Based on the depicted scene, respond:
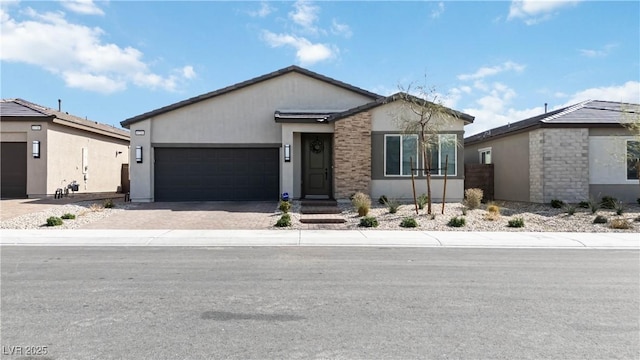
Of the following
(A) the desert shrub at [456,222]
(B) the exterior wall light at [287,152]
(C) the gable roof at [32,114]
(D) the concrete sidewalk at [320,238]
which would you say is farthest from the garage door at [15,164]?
(A) the desert shrub at [456,222]

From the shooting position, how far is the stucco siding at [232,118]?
19.9 m

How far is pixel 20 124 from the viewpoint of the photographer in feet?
66.8

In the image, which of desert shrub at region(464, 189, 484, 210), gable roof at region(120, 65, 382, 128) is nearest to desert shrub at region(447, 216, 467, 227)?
desert shrub at region(464, 189, 484, 210)

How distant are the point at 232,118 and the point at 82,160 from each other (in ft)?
29.5

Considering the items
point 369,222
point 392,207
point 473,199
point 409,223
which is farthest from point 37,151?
point 473,199

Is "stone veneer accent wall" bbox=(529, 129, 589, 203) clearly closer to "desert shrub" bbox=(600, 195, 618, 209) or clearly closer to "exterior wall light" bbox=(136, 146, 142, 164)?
"desert shrub" bbox=(600, 195, 618, 209)

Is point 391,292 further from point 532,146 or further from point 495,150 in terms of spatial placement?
point 495,150

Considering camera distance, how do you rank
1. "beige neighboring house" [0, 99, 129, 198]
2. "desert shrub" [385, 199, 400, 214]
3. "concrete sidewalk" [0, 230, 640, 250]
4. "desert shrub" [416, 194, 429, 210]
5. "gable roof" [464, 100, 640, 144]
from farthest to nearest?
"beige neighboring house" [0, 99, 129, 198]
"gable roof" [464, 100, 640, 144]
"desert shrub" [416, 194, 429, 210]
"desert shrub" [385, 199, 400, 214]
"concrete sidewalk" [0, 230, 640, 250]

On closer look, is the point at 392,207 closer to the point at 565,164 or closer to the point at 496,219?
the point at 496,219

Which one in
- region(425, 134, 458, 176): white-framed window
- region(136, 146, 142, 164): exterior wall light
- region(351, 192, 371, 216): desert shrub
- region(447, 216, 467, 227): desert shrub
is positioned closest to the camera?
region(447, 216, 467, 227): desert shrub

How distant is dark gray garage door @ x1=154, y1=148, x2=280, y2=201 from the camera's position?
2002cm

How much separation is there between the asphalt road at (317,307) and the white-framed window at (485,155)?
52.7ft

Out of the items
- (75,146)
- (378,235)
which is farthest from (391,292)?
(75,146)

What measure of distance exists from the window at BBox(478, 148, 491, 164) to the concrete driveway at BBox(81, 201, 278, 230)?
12.7 meters
